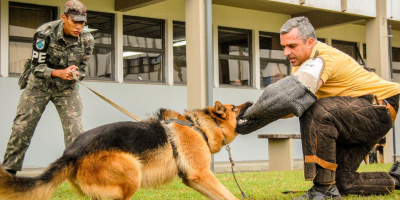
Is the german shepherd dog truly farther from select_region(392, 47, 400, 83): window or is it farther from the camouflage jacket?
select_region(392, 47, 400, 83): window

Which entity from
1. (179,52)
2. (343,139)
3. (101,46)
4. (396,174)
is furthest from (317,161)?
(179,52)

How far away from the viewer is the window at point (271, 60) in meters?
14.2

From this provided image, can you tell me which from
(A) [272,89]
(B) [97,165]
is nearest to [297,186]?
(A) [272,89]

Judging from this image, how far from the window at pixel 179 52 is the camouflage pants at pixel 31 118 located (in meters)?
7.04

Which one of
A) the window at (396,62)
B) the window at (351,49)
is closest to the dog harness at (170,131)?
the window at (351,49)

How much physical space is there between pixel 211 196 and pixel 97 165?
1.09 meters

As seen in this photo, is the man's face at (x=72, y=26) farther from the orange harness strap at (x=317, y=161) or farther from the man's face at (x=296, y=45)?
the orange harness strap at (x=317, y=161)

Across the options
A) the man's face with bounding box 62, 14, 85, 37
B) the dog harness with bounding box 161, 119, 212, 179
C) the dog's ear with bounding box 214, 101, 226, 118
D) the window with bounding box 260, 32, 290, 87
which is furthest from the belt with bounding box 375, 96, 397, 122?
the window with bounding box 260, 32, 290, 87

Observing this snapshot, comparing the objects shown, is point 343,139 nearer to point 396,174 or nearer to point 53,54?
point 396,174

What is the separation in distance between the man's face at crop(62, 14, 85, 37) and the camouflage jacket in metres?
0.08

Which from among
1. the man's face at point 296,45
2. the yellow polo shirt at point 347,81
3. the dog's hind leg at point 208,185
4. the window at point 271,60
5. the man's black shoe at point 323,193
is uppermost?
the window at point 271,60

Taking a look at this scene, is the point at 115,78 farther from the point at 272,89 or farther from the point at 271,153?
the point at 272,89

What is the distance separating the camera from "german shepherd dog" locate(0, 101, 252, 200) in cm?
384

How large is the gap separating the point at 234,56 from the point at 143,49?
283cm
